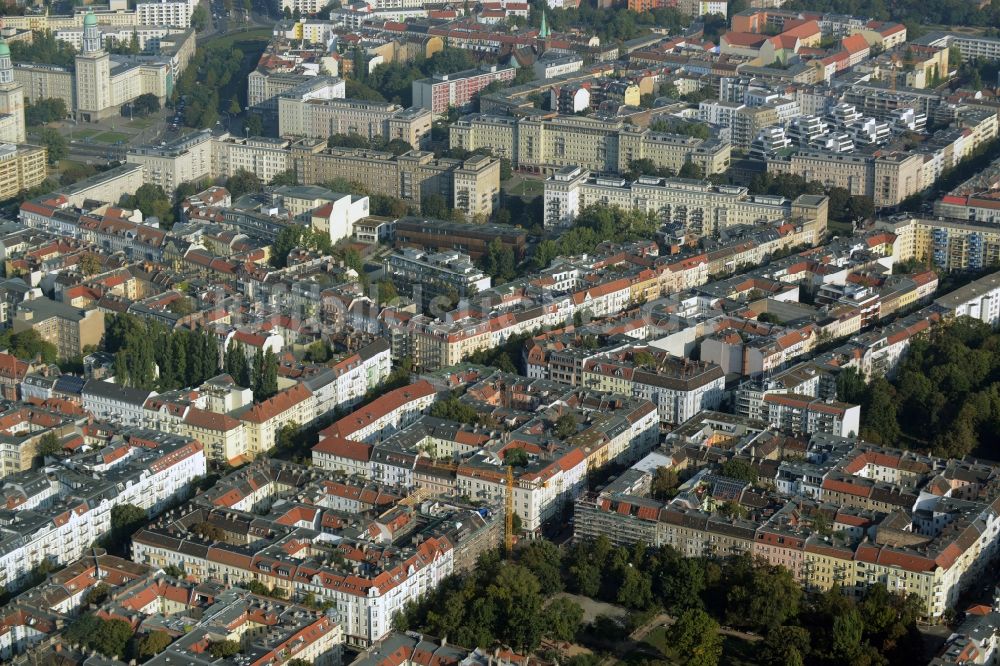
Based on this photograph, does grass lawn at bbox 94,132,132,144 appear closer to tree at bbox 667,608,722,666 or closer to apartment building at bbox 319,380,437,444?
apartment building at bbox 319,380,437,444

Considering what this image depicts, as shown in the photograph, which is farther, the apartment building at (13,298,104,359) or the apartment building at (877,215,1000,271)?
the apartment building at (877,215,1000,271)

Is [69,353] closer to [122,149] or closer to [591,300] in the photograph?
[591,300]

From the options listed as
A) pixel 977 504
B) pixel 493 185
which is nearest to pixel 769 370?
pixel 977 504

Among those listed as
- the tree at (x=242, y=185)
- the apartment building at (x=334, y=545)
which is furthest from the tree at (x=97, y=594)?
the tree at (x=242, y=185)

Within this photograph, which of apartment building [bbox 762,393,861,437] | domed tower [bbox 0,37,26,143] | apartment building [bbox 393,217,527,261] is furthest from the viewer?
domed tower [bbox 0,37,26,143]

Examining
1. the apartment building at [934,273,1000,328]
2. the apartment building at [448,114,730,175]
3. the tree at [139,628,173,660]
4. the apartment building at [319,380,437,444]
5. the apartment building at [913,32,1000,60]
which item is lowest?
the tree at [139,628,173,660]

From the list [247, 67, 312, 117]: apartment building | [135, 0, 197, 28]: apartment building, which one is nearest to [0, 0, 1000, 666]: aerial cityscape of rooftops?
[247, 67, 312, 117]: apartment building

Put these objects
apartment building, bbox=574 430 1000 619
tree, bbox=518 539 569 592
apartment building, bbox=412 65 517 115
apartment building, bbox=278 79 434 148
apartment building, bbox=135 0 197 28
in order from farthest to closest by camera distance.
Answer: apartment building, bbox=135 0 197 28, apartment building, bbox=412 65 517 115, apartment building, bbox=278 79 434 148, tree, bbox=518 539 569 592, apartment building, bbox=574 430 1000 619
